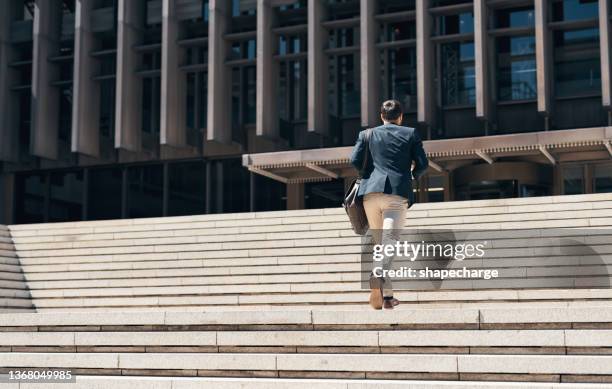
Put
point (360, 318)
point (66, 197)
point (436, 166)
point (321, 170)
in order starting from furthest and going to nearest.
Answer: point (66, 197), point (321, 170), point (436, 166), point (360, 318)

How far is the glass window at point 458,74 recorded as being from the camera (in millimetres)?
23719

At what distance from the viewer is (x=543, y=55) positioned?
2131 centimetres

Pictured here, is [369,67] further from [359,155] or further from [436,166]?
[359,155]

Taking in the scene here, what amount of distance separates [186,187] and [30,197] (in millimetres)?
5346

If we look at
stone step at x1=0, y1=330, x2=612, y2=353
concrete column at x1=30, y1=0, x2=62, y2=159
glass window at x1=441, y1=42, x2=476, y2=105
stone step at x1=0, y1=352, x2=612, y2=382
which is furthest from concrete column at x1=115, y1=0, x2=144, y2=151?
stone step at x1=0, y1=352, x2=612, y2=382

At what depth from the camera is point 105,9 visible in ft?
87.6

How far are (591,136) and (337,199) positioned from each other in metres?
7.81

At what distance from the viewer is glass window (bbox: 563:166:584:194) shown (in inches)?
910

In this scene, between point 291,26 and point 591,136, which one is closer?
Answer: point 591,136

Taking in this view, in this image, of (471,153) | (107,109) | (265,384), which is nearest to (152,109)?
(107,109)

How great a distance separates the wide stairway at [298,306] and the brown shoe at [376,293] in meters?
0.32

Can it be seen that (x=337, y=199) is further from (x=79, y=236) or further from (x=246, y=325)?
(x=246, y=325)

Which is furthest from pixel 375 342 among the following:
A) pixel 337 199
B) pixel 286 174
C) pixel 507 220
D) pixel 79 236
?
pixel 337 199

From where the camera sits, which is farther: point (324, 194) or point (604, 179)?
point (324, 194)
